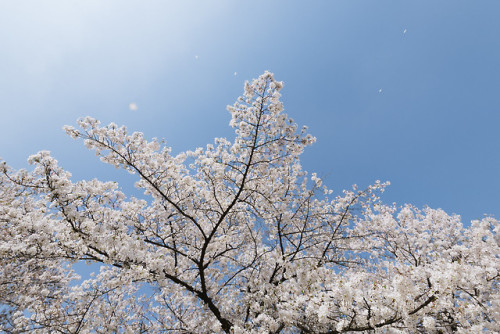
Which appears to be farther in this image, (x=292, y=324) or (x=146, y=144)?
(x=146, y=144)

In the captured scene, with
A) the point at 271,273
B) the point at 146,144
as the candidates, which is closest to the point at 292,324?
the point at 271,273

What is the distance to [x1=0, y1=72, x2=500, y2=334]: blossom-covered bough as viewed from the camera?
186 inches

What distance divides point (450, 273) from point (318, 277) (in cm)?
301

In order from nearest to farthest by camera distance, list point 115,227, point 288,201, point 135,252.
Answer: point 135,252 < point 115,227 < point 288,201

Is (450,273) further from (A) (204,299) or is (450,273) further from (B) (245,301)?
(A) (204,299)

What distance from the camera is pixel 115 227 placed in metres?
6.08

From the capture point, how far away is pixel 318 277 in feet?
21.2

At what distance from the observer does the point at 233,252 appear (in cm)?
999

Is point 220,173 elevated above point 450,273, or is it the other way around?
point 220,173

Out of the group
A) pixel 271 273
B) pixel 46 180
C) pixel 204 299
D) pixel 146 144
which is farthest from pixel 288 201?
pixel 46 180

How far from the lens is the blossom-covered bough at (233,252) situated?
4719 mm

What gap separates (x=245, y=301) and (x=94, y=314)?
18.1 ft

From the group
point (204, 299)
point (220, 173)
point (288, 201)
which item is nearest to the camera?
point (204, 299)

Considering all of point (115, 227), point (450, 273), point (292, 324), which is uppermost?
point (115, 227)
